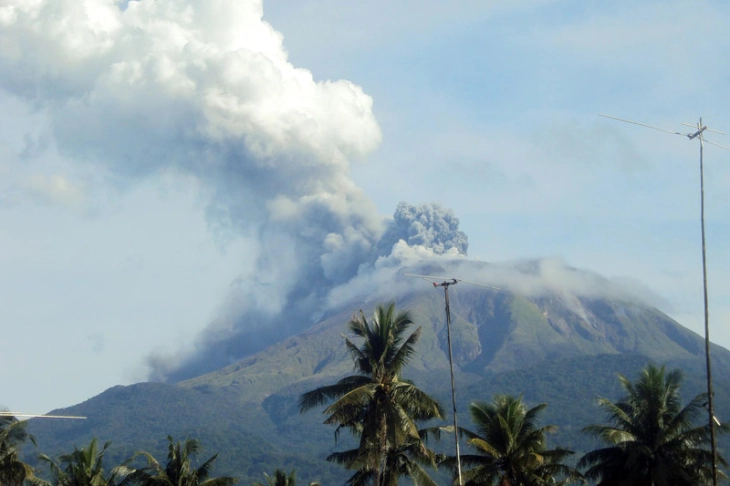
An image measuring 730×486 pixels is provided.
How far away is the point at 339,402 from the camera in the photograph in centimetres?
4119

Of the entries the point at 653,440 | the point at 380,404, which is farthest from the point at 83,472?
the point at 653,440

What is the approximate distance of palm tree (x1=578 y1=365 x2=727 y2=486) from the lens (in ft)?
154

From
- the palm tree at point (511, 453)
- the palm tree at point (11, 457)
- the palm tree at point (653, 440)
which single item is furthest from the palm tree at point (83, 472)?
the palm tree at point (653, 440)

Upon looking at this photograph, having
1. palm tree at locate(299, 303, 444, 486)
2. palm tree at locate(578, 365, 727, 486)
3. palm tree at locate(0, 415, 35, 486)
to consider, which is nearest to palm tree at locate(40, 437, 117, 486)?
palm tree at locate(0, 415, 35, 486)

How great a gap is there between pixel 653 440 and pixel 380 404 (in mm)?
14078

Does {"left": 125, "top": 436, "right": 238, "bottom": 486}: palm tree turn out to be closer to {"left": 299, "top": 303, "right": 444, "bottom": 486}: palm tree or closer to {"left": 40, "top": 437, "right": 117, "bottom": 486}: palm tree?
{"left": 40, "top": 437, "right": 117, "bottom": 486}: palm tree

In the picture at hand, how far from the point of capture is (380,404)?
43.1m

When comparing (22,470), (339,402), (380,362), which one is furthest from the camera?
(22,470)

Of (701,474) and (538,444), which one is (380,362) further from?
(701,474)

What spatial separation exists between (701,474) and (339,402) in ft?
59.2

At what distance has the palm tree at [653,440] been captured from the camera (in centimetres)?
4688

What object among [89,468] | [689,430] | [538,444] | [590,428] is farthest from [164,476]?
[689,430]

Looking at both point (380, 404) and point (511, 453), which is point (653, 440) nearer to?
point (511, 453)

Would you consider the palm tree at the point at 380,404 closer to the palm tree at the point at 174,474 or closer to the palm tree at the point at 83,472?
the palm tree at the point at 174,474
